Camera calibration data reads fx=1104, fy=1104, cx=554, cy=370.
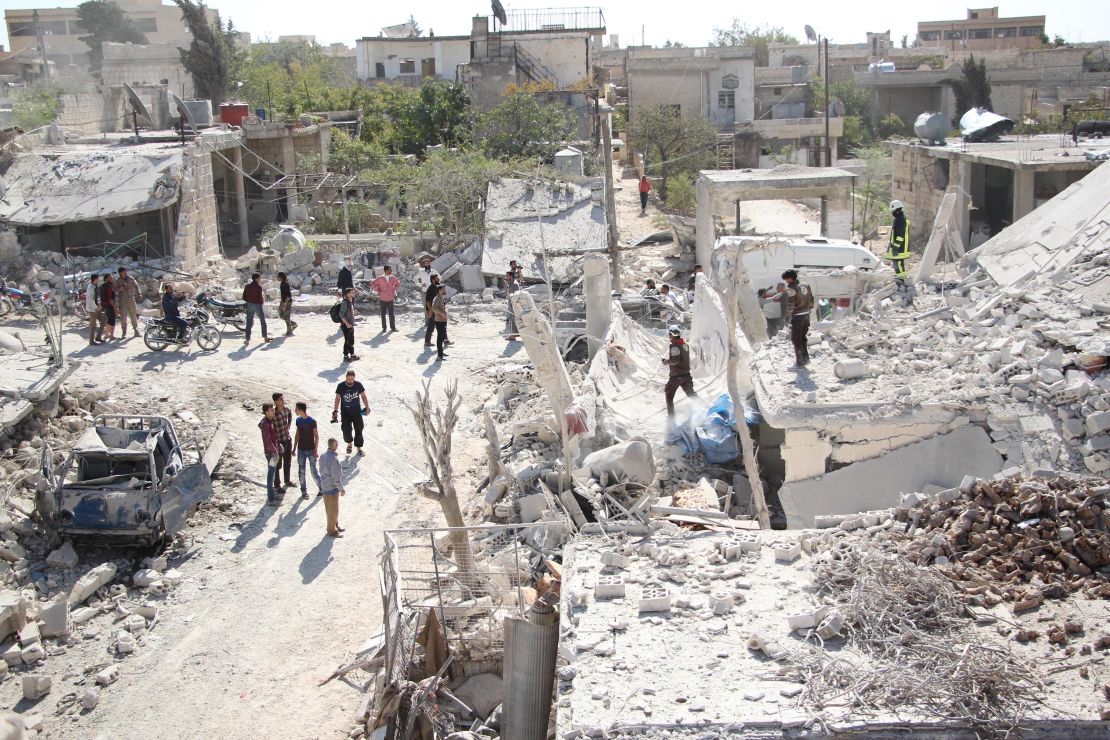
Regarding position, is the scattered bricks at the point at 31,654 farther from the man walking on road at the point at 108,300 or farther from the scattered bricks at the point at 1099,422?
the scattered bricks at the point at 1099,422

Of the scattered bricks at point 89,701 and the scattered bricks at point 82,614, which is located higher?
the scattered bricks at point 82,614

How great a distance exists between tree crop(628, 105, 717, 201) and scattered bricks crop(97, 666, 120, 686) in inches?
1098

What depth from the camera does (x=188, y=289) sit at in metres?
18.7

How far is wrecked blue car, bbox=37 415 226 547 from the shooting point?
10.3m

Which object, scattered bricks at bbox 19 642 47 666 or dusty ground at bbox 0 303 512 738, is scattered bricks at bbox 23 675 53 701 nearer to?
dusty ground at bbox 0 303 512 738

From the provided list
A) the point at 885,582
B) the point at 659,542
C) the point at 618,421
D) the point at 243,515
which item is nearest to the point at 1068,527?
the point at 885,582

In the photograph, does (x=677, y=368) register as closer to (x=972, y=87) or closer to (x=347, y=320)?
(x=347, y=320)

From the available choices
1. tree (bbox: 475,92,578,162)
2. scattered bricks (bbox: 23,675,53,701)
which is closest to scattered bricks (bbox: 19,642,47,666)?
scattered bricks (bbox: 23,675,53,701)

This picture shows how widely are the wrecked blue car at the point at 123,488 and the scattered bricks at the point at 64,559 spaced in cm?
15

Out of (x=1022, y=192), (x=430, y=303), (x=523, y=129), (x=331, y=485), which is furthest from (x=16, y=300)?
(x=1022, y=192)

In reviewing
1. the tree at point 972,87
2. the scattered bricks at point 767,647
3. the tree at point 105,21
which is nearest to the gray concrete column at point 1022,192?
the scattered bricks at point 767,647

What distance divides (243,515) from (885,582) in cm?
710

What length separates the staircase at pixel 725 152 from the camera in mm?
35719

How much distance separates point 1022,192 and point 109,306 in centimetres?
1575
